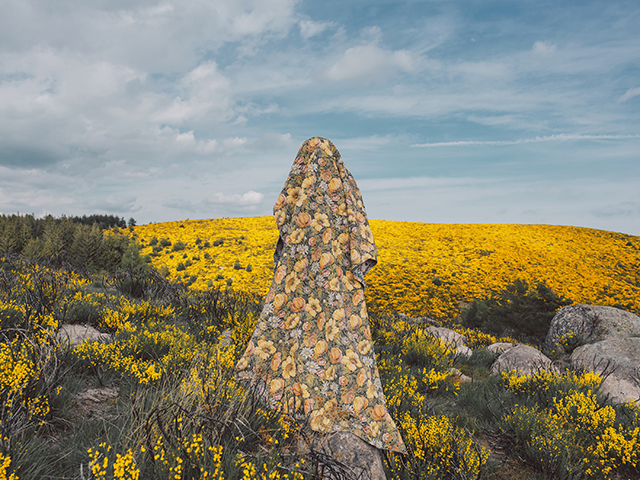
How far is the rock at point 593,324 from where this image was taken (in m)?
7.42

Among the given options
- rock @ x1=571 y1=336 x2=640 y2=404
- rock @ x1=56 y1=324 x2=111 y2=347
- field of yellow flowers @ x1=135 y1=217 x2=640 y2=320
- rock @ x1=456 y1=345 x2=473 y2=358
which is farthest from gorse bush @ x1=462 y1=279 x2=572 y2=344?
rock @ x1=56 y1=324 x2=111 y2=347

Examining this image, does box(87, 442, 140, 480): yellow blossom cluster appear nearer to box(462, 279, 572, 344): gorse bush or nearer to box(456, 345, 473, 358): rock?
box(456, 345, 473, 358): rock

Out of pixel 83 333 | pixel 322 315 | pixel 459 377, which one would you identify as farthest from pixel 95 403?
pixel 459 377

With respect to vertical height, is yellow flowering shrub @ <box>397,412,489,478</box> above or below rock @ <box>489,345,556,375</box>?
above

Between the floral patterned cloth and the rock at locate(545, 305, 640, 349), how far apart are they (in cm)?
734

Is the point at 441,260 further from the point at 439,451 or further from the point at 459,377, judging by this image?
the point at 439,451

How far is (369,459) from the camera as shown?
2549 millimetres

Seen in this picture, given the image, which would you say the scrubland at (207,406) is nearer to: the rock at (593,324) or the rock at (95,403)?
the rock at (95,403)

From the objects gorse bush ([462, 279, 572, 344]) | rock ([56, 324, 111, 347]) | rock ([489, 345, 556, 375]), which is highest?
rock ([56, 324, 111, 347])

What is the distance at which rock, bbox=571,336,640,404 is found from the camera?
5.42 meters

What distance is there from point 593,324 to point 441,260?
14725 millimetres

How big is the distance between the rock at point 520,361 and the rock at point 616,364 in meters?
0.65

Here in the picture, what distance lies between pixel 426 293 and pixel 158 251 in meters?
16.9

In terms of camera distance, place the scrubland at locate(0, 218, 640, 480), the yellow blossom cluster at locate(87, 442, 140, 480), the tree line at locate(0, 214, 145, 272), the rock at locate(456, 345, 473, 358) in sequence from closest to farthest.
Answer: the yellow blossom cluster at locate(87, 442, 140, 480)
the scrubland at locate(0, 218, 640, 480)
the rock at locate(456, 345, 473, 358)
the tree line at locate(0, 214, 145, 272)
